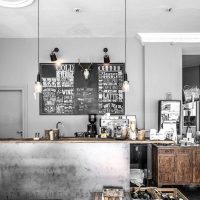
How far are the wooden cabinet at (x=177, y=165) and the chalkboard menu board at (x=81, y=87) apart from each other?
5.88 feet

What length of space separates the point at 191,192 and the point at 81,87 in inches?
142

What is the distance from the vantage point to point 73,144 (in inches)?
181

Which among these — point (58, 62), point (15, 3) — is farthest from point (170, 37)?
point (15, 3)

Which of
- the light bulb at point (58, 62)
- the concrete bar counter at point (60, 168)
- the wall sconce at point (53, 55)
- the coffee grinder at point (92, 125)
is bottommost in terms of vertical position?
the concrete bar counter at point (60, 168)

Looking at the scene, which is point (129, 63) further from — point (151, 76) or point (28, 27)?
point (28, 27)

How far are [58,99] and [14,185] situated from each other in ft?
9.95

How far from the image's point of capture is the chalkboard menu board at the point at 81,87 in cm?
727

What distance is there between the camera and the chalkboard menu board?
7270 millimetres

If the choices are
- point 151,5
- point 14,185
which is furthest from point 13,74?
point 151,5

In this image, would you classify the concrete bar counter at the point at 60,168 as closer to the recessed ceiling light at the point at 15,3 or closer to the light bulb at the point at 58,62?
the recessed ceiling light at the point at 15,3

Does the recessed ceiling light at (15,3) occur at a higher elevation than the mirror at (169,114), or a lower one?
higher

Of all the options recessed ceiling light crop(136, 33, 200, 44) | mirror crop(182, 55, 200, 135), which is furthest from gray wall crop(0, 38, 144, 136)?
mirror crop(182, 55, 200, 135)

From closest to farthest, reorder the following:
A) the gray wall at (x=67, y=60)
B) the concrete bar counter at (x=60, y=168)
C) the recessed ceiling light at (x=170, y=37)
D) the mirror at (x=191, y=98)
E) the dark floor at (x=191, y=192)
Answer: the concrete bar counter at (x=60, y=168), the dark floor at (x=191, y=192), the recessed ceiling light at (x=170, y=37), the gray wall at (x=67, y=60), the mirror at (x=191, y=98)

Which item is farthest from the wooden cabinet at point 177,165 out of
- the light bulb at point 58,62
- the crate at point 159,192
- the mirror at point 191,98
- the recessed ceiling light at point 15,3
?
the recessed ceiling light at point 15,3
